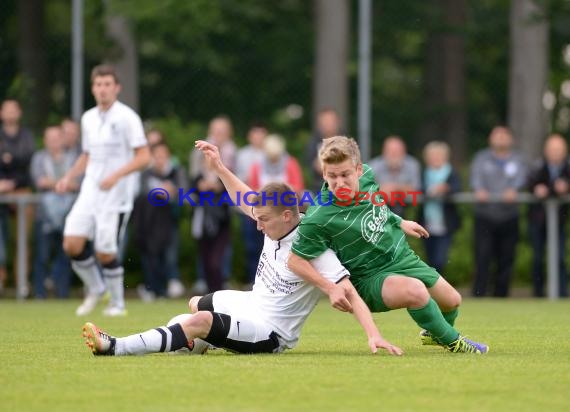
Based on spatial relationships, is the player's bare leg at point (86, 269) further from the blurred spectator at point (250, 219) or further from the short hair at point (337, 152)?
the short hair at point (337, 152)

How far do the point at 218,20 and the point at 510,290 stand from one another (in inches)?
282

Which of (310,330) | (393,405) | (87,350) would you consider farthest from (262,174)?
(393,405)

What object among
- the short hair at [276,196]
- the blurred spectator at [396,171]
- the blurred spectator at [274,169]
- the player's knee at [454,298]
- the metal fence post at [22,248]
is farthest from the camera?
the metal fence post at [22,248]

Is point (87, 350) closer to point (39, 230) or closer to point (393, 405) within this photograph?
point (393, 405)

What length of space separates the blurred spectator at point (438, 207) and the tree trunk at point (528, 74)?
6.82ft

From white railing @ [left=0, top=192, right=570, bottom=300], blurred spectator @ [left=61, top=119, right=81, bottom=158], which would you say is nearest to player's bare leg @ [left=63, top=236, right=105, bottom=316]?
blurred spectator @ [left=61, top=119, right=81, bottom=158]

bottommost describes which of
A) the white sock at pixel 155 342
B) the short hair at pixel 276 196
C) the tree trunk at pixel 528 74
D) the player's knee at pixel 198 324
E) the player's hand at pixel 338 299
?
the white sock at pixel 155 342

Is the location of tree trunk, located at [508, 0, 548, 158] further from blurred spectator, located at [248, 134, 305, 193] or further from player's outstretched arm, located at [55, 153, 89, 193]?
player's outstretched arm, located at [55, 153, 89, 193]

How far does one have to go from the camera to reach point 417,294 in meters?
7.86

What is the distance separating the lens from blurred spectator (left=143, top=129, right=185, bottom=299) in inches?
666

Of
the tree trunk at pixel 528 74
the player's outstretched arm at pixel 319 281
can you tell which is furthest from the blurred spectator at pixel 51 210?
the player's outstretched arm at pixel 319 281

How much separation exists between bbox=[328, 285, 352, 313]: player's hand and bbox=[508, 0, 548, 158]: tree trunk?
11527 millimetres

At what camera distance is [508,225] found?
16844 mm

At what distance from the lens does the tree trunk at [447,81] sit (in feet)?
68.8
